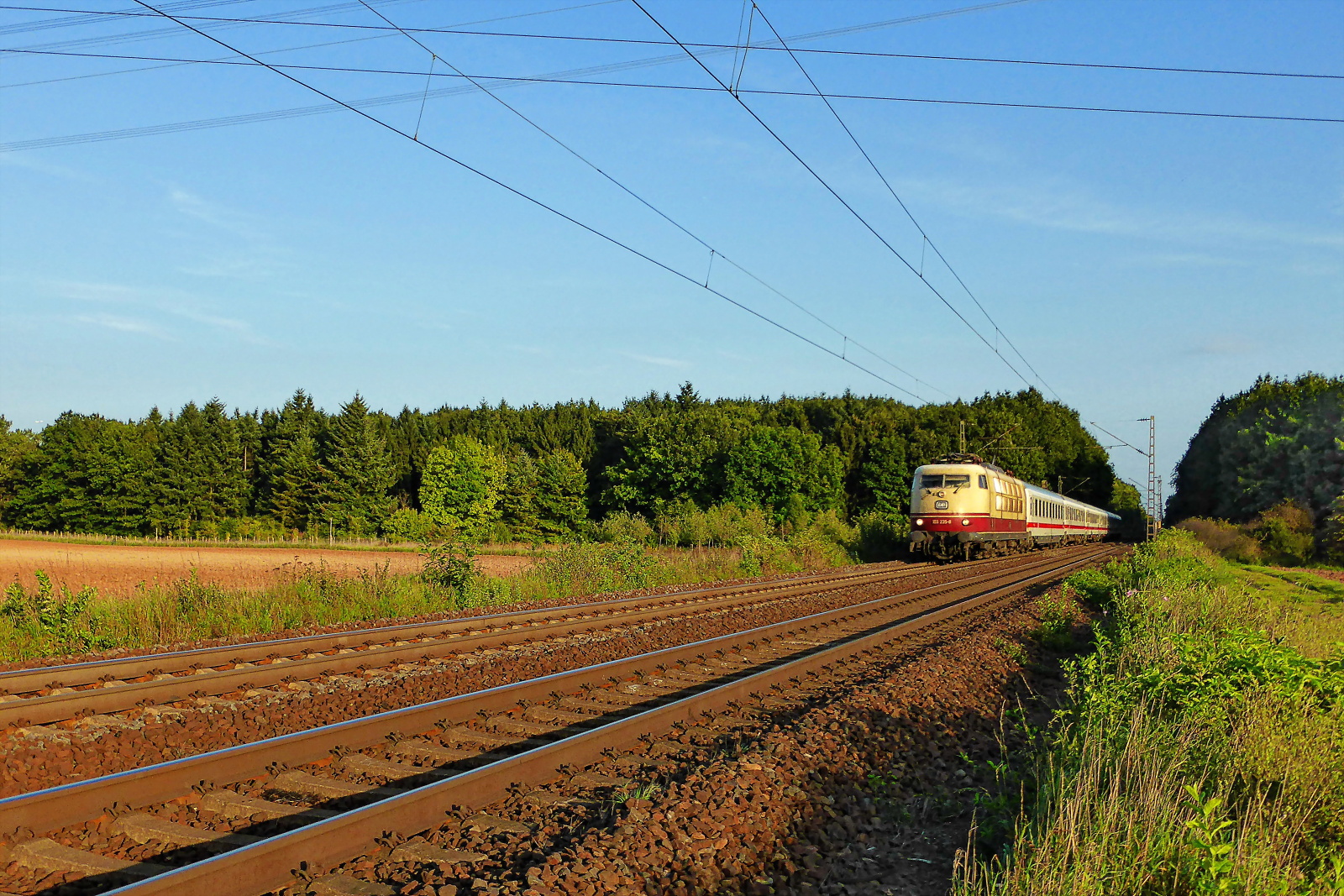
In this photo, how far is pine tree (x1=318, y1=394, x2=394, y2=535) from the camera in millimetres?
68438

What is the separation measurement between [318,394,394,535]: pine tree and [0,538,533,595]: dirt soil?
1856 cm

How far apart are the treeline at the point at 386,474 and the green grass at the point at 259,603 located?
38.0 metres

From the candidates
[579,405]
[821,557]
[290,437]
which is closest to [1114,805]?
[821,557]

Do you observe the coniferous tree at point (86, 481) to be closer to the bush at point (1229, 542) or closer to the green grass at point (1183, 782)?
the bush at point (1229, 542)

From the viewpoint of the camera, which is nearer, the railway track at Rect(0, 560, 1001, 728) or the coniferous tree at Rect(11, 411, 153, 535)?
the railway track at Rect(0, 560, 1001, 728)

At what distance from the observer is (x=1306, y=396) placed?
2224 inches

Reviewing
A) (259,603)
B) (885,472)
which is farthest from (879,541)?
(885,472)

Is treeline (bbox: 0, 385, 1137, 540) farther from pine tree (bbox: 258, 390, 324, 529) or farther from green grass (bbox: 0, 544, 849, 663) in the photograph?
green grass (bbox: 0, 544, 849, 663)

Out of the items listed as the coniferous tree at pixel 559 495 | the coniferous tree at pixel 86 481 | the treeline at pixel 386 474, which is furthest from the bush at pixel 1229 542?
the coniferous tree at pixel 86 481

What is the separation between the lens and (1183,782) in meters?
5.11

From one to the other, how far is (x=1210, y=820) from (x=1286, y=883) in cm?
46

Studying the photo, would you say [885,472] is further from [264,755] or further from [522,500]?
[264,755]

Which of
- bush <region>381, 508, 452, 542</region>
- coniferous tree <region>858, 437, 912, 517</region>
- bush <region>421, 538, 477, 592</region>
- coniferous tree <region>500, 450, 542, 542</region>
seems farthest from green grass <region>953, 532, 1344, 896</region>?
coniferous tree <region>858, 437, 912, 517</region>

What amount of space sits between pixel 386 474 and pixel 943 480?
161 feet
